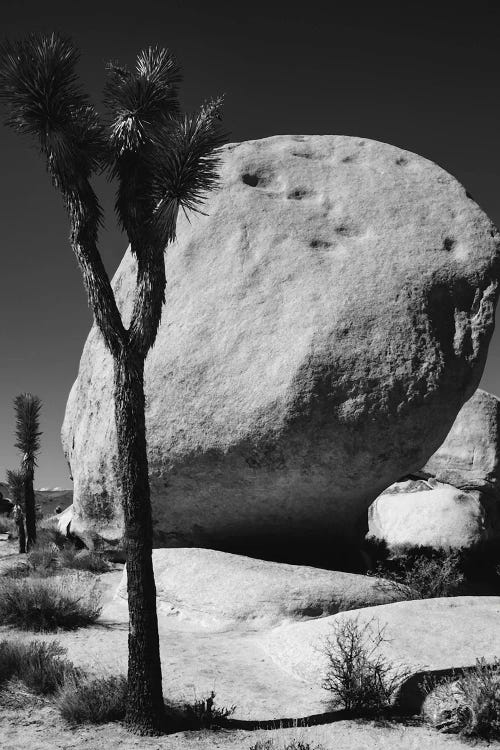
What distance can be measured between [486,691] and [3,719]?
495cm

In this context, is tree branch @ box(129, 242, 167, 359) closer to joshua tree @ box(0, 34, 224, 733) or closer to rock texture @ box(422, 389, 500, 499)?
joshua tree @ box(0, 34, 224, 733)

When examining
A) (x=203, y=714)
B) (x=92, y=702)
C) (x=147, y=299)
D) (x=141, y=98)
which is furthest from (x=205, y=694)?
(x=141, y=98)

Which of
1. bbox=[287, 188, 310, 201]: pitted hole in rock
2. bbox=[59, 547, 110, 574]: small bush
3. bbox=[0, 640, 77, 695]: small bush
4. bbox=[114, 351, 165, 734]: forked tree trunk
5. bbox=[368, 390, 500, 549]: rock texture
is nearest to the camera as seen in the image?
bbox=[114, 351, 165, 734]: forked tree trunk

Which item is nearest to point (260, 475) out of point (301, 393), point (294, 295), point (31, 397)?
point (301, 393)

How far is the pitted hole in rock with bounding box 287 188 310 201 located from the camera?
517 inches

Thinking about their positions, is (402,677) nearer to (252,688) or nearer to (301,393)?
(252,688)

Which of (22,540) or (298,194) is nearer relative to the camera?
(298,194)

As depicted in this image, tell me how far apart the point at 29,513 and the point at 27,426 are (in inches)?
141

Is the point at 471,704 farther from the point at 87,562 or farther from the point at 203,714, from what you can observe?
the point at 87,562

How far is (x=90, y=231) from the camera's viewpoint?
7.09 metres

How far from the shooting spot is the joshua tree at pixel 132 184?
6566mm

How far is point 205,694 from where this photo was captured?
7.56 meters

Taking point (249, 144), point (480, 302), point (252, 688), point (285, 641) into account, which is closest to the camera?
point (252, 688)

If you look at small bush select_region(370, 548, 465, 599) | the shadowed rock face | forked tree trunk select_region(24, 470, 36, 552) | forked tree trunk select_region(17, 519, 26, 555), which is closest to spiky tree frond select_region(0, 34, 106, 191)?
the shadowed rock face
